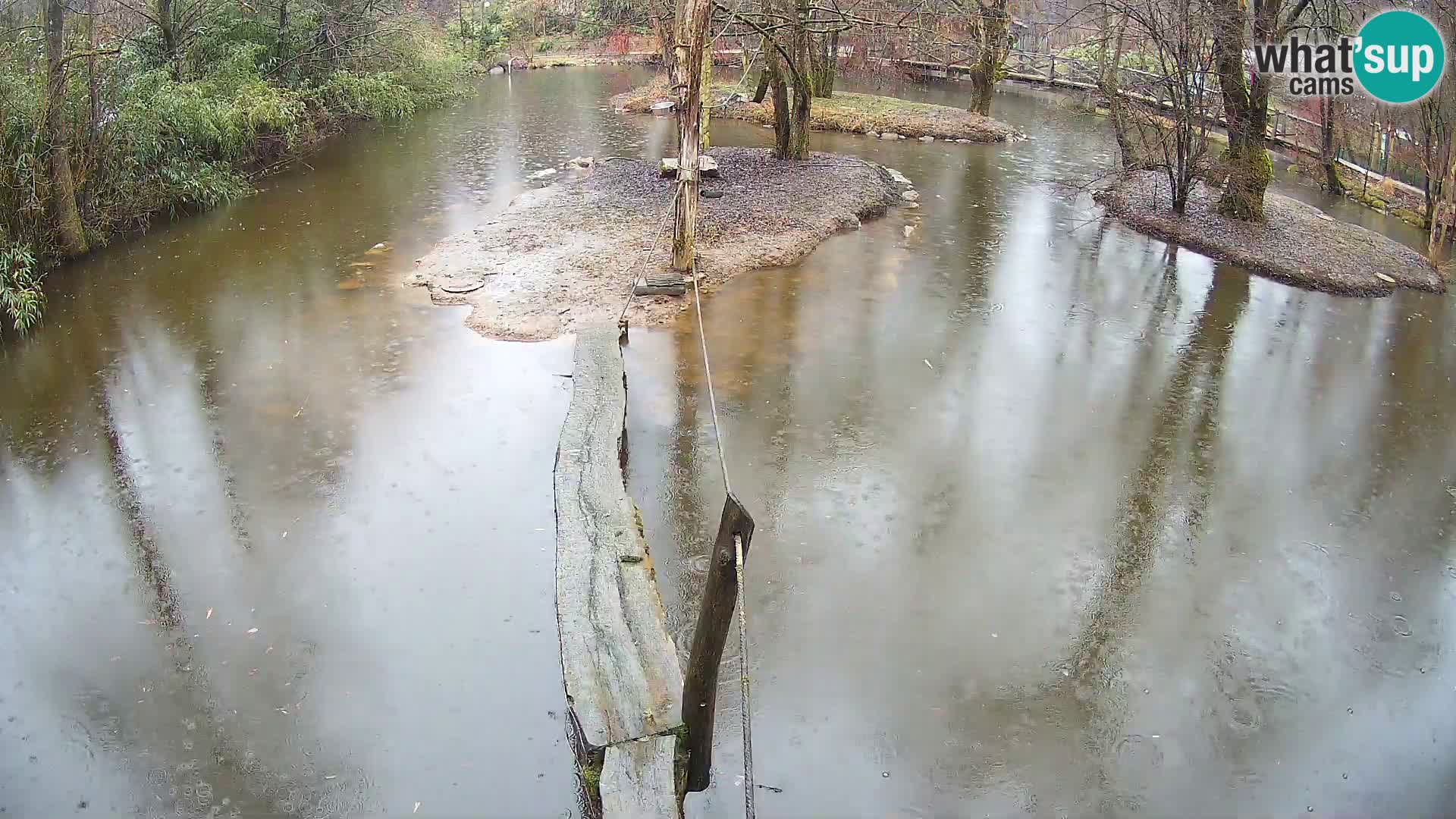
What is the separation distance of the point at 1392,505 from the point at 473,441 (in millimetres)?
5770

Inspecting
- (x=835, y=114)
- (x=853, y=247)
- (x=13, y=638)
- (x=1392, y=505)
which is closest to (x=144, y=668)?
(x=13, y=638)

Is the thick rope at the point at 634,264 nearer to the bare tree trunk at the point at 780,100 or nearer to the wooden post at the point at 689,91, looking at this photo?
the wooden post at the point at 689,91

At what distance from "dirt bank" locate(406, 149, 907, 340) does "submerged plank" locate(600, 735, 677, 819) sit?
5.14m

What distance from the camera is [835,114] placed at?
18438 millimetres

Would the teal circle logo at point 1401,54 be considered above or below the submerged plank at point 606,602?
above

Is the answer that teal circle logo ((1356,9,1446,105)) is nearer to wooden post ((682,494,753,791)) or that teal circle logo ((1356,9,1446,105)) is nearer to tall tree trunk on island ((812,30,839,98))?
tall tree trunk on island ((812,30,839,98))

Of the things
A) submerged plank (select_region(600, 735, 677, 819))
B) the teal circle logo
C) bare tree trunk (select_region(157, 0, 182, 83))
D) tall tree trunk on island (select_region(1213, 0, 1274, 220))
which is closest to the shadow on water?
submerged plank (select_region(600, 735, 677, 819))

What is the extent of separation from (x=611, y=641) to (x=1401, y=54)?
1233 cm

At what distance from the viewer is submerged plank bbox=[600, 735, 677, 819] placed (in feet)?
10.3

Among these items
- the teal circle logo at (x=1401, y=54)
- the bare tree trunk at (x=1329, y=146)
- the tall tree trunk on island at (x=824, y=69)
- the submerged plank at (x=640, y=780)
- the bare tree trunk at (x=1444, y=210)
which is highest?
the tall tree trunk on island at (x=824, y=69)

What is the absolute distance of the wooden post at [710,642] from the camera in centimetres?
318

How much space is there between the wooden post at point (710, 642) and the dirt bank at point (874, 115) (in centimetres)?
Answer: 1517

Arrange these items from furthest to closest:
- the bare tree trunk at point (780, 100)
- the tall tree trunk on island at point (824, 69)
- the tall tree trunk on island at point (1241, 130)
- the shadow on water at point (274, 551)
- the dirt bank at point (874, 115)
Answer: the tall tree trunk on island at point (824, 69) < the dirt bank at point (874, 115) < the bare tree trunk at point (780, 100) < the tall tree trunk on island at point (1241, 130) < the shadow on water at point (274, 551)

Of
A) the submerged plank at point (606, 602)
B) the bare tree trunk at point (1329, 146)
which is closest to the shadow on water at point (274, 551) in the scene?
the submerged plank at point (606, 602)
